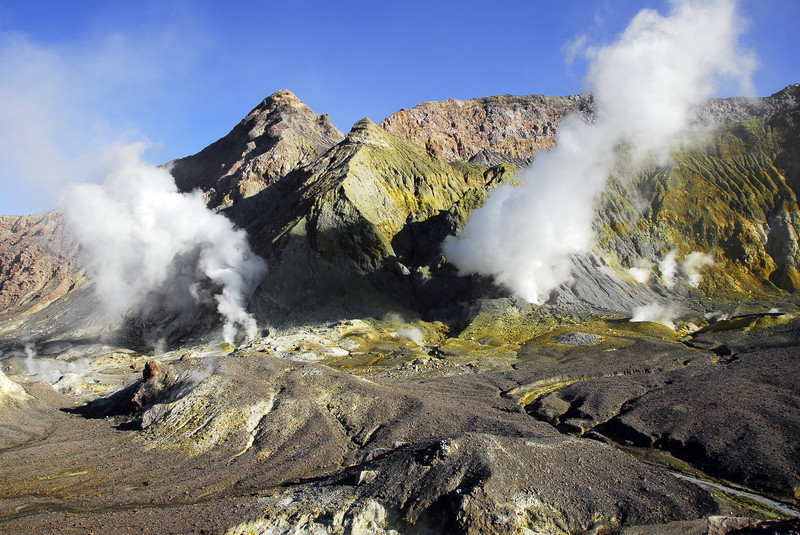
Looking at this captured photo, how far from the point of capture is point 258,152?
13250 centimetres

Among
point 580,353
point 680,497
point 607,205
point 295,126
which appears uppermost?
point 295,126

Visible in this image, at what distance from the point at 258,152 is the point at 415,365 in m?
98.4

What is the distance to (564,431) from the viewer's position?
2823 cm

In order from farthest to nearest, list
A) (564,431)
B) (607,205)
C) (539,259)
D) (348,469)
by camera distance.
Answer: (607,205), (539,259), (564,431), (348,469)

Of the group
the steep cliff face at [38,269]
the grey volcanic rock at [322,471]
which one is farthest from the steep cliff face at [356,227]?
the grey volcanic rock at [322,471]

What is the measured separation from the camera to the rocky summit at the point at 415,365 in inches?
683

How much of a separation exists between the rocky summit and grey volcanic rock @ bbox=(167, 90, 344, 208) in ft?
2.77

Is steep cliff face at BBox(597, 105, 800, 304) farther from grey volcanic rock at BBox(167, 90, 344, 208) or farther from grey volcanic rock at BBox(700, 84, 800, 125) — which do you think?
grey volcanic rock at BBox(167, 90, 344, 208)

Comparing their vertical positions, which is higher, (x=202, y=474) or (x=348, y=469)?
(x=348, y=469)

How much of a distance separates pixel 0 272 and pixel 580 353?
13100 cm

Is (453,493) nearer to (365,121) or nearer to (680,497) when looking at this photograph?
(680,497)

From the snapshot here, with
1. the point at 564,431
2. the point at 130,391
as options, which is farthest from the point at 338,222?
the point at 564,431

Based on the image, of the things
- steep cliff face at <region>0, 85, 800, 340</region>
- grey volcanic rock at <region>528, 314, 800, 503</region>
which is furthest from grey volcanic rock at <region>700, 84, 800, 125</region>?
grey volcanic rock at <region>528, 314, 800, 503</region>

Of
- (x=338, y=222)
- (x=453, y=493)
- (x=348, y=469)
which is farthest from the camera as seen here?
(x=338, y=222)
